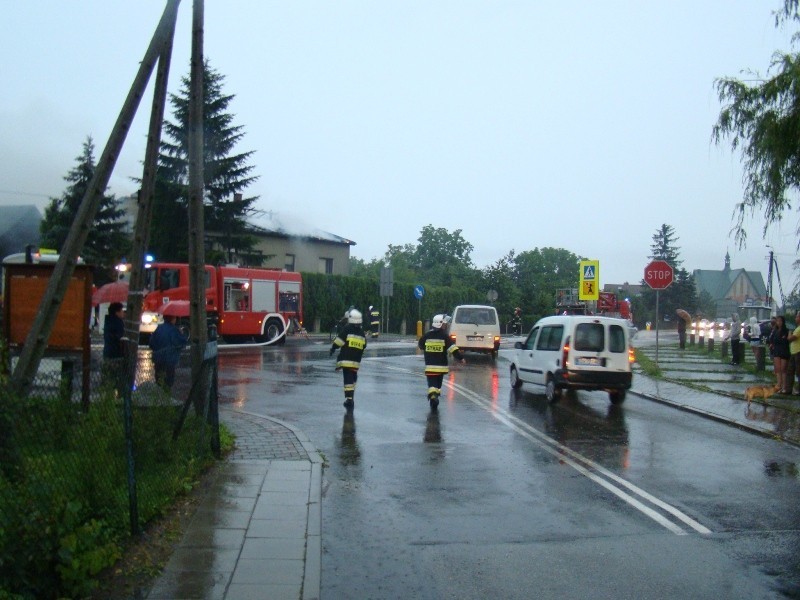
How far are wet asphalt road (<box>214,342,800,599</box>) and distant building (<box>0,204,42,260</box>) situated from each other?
2131 centimetres

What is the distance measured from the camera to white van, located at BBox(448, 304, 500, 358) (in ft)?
91.8

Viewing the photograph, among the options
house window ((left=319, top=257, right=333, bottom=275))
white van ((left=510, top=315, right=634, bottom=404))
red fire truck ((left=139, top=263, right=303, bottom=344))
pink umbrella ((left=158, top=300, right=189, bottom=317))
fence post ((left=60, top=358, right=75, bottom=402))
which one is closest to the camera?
fence post ((left=60, top=358, right=75, bottom=402))

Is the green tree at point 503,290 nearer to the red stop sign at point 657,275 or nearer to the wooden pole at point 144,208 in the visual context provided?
A: the red stop sign at point 657,275

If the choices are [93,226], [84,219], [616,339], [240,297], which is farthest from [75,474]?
[93,226]

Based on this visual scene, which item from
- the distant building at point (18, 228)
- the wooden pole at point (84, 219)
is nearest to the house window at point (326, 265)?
the distant building at point (18, 228)

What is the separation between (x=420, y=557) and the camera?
636 centimetres

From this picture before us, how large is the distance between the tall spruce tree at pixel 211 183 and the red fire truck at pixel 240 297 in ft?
30.6

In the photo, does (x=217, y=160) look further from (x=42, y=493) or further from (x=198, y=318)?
(x=42, y=493)

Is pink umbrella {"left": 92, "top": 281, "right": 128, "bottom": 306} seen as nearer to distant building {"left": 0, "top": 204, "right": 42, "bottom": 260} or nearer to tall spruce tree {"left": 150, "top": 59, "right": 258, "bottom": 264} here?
distant building {"left": 0, "top": 204, "right": 42, "bottom": 260}

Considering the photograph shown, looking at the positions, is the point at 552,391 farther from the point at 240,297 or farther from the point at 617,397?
the point at 240,297

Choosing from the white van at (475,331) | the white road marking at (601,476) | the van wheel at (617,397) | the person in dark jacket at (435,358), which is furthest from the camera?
the white van at (475,331)

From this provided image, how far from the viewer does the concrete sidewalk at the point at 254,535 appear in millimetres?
5426

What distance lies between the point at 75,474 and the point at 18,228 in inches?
1335

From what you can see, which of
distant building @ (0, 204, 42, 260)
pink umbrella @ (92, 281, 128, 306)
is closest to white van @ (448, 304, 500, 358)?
pink umbrella @ (92, 281, 128, 306)
